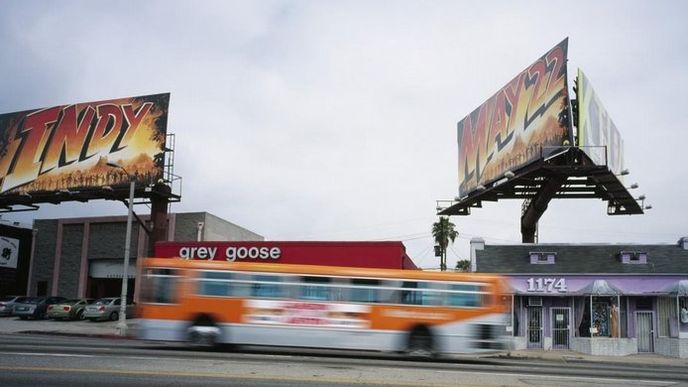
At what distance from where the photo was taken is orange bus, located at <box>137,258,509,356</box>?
18984 mm

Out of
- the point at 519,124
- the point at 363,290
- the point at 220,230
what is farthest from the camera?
the point at 220,230

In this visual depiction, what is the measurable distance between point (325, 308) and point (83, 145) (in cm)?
2950

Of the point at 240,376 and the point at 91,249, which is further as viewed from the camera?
the point at 91,249

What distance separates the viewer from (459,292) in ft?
63.2

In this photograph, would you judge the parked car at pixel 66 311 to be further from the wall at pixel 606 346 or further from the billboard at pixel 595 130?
the billboard at pixel 595 130

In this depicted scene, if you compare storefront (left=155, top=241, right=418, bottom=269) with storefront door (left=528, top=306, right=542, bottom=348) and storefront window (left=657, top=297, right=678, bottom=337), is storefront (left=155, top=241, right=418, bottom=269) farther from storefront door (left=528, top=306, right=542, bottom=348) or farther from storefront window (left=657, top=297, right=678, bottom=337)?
storefront window (left=657, top=297, right=678, bottom=337)

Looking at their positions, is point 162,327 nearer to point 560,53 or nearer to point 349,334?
point 349,334

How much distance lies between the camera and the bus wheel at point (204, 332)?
1908cm

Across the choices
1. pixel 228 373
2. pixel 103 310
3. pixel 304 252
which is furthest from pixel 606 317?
pixel 103 310

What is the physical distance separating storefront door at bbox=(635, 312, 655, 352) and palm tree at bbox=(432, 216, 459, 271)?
4528 centimetres

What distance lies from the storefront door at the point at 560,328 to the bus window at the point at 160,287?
66.7ft

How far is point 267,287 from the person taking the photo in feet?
63.8

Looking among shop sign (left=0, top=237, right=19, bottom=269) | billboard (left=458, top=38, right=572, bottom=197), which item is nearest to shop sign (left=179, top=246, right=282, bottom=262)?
billboard (left=458, top=38, right=572, bottom=197)

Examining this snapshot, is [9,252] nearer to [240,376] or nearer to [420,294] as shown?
[420,294]
